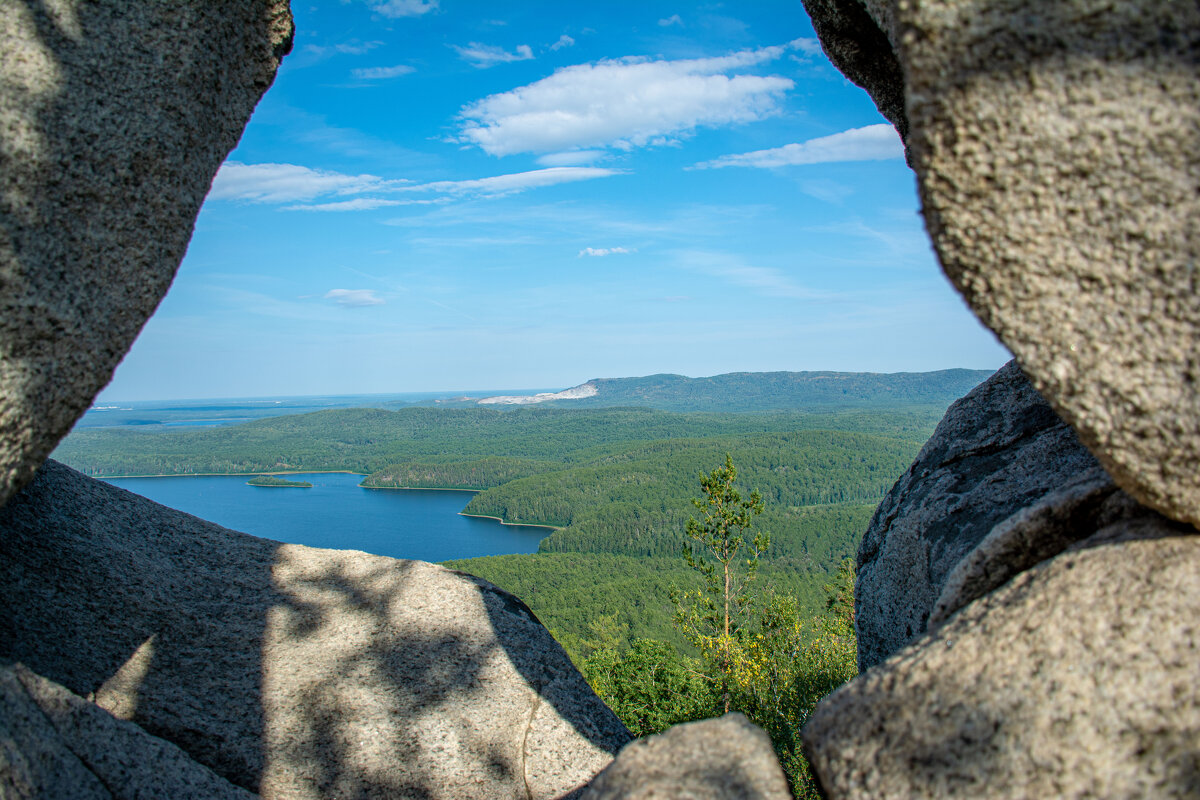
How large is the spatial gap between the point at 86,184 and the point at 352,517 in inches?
4580

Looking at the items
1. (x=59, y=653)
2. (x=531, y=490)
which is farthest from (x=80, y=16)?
(x=531, y=490)

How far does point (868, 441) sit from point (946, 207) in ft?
522

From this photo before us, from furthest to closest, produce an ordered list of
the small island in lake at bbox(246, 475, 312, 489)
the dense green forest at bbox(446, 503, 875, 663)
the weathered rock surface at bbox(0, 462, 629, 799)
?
the small island in lake at bbox(246, 475, 312, 489), the dense green forest at bbox(446, 503, 875, 663), the weathered rock surface at bbox(0, 462, 629, 799)

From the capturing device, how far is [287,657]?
5992 millimetres

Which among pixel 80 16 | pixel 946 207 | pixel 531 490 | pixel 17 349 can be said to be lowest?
pixel 531 490

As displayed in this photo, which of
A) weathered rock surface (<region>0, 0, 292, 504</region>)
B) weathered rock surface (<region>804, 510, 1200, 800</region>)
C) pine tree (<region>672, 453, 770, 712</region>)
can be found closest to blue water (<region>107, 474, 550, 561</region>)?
pine tree (<region>672, 453, 770, 712</region>)

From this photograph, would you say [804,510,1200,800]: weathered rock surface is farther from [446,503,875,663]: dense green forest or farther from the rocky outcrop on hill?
[446,503,875,663]: dense green forest

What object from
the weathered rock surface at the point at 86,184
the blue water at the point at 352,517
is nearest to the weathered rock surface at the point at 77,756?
the weathered rock surface at the point at 86,184

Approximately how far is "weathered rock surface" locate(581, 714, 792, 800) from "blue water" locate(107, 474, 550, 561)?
77696 millimetres

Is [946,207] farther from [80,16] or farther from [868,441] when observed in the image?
[868,441]

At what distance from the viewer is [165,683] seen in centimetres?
530

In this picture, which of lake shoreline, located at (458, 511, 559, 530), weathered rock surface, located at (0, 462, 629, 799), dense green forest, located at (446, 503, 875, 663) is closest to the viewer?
weathered rock surface, located at (0, 462, 629, 799)

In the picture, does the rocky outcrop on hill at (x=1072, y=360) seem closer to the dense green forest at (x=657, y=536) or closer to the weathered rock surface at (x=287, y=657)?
the weathered rock surface at (x=287, y=657)

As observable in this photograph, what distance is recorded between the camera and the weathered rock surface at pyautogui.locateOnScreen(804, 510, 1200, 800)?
7.66 feet
